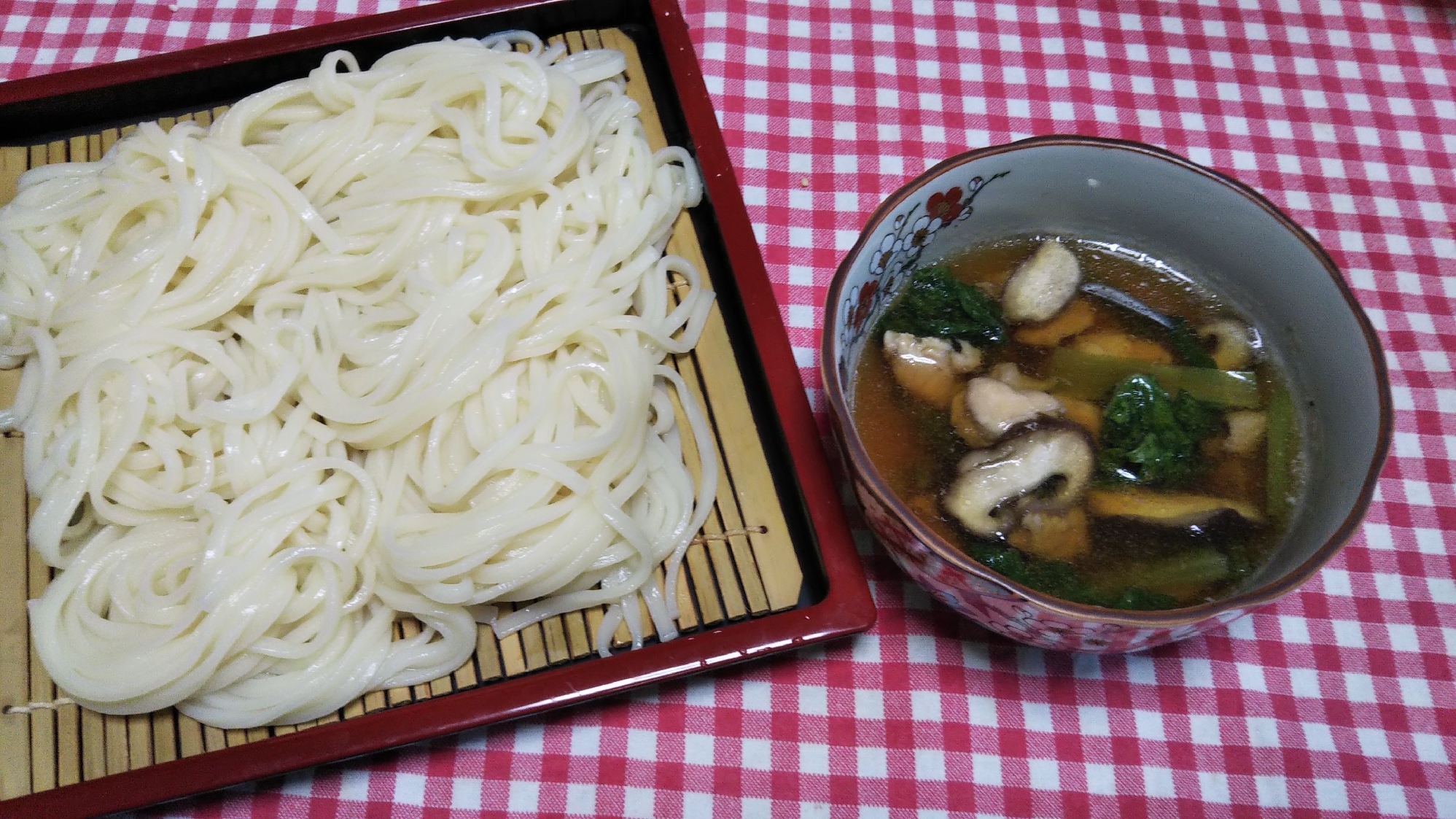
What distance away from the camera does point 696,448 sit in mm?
1942

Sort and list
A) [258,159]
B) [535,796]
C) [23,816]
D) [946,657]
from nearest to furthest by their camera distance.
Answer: [23,816] < [535,796] < [946,657] < [258,159]

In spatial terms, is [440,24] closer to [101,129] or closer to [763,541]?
[101,129]

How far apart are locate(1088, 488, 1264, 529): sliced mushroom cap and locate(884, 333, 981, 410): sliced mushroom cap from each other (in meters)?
0.30

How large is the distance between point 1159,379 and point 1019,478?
350 millimetres

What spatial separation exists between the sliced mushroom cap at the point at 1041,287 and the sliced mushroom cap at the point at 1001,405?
158 millimetres

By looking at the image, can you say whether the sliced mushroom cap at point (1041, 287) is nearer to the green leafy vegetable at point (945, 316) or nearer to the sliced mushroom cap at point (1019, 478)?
the green leafy vegetable at point (945, 316)

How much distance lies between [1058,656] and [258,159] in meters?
1.94

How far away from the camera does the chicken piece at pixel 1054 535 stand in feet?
5.28

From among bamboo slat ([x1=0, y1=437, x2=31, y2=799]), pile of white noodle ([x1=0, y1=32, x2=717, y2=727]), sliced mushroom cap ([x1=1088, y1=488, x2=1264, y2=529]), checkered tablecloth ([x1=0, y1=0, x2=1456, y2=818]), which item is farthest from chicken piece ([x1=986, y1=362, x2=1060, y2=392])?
bamboo slat ([x1=0, y1=437, x2=31, y2=799])

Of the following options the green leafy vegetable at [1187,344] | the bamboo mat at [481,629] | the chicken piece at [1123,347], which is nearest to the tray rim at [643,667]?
the bamboo mat at [481,629]

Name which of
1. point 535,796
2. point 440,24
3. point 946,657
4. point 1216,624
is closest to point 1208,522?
point 1216,624

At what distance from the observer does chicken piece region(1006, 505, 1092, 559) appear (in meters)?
1.61

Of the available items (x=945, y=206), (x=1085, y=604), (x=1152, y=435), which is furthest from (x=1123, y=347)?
(x=1085, y=604)

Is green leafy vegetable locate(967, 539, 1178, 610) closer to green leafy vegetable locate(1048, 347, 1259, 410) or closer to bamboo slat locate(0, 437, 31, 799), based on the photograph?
green leafy vegetable locate(1048, 347, 1259, 410)
